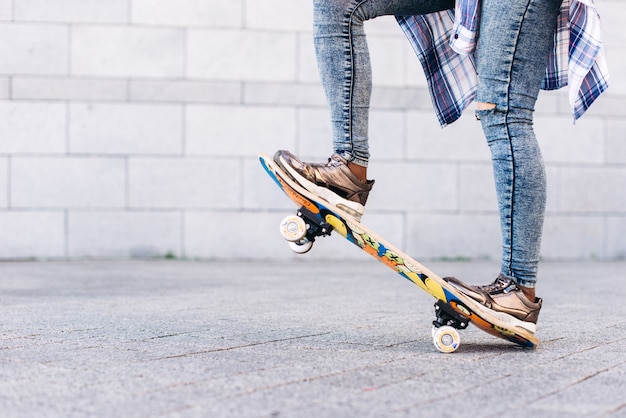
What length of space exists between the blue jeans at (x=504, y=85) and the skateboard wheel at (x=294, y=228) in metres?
0.31

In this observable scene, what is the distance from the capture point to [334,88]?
3111 mm

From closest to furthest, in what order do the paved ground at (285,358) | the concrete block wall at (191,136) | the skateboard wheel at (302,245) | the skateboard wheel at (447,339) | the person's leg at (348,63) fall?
the paved ground at (285,358), the skateboard wheel at (447,339), the person's leg at (348,63), the skateboard wheel at (302,245), the concrete block wall at (191,136)

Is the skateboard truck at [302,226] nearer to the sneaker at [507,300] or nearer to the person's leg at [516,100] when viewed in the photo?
the sneaker at [507,300]

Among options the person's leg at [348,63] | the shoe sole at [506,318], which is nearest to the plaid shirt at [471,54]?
the person's leg at [348,63]

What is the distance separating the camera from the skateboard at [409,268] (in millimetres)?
2973

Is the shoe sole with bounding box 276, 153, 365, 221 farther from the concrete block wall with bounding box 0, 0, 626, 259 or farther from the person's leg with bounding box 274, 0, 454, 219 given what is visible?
the concrete block wall with bounding box 0, 0, 626, 259

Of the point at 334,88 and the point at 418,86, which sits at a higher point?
the point at 418,86

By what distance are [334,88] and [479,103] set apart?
0.54 metres

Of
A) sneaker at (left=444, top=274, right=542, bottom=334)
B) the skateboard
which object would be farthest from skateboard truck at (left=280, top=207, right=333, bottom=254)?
sneaker at (left=444, top=274, right=542, bottom=334)

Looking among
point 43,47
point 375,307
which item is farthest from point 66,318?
point 43,47

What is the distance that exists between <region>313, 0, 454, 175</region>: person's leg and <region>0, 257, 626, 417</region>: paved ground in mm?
757

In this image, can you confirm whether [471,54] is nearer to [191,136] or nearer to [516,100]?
[516,100]

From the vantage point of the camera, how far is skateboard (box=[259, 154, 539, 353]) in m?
2.97

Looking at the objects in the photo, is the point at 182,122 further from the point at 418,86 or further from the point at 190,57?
the point at 418,86
